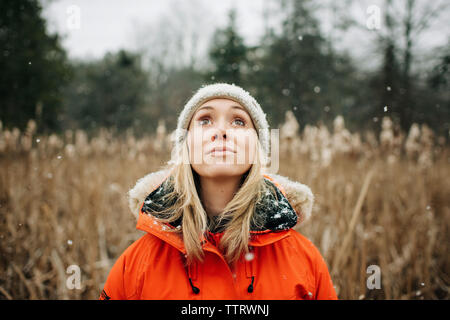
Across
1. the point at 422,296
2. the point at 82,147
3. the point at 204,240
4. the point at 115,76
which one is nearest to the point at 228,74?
the point at 204,240

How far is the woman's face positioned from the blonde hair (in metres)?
0.06

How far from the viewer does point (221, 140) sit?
0.99 meters

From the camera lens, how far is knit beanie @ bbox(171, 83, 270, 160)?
3.67 ft

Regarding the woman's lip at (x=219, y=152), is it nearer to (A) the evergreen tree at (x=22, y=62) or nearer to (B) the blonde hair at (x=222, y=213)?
(B) the blonde hair at (x=222, y=213)

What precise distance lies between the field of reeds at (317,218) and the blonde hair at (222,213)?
422mm

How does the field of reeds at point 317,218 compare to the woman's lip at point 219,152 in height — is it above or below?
below

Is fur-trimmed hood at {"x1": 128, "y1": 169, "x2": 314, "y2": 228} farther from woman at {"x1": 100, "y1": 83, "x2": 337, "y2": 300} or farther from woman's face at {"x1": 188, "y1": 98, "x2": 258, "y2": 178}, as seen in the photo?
woman's face at {"x1": 188, "y1": 98, "x2": 258, "y2": 178}

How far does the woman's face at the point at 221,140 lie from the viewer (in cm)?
98

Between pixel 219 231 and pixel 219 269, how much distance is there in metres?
0.14

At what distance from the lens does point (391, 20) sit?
6.11 meters

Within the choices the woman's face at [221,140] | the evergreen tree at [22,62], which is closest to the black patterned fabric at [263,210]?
the woman's face at [221,140]

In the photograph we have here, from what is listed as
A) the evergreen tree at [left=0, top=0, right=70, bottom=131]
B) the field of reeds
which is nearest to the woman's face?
the field of reeds
